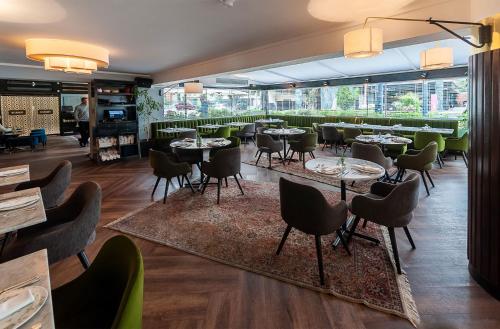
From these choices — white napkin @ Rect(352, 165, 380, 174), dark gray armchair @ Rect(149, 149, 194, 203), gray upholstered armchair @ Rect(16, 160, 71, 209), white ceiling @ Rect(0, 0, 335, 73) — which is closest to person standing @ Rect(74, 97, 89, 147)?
white ceiling @ Rect(0, 0, 335, 73)

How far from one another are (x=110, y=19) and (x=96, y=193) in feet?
7.26

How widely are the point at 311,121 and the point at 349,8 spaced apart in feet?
28.2

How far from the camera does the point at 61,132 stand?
14.5m

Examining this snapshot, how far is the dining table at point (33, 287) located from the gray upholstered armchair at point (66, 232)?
80 cm

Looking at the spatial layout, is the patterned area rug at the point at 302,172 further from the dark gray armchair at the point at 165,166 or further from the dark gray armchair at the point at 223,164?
the dark gray armchair at the point at 165,166

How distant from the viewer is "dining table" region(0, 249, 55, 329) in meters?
1.03

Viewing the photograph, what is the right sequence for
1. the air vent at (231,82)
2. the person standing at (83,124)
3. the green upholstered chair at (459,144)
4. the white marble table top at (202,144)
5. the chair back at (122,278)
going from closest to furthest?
1. the chair back at (122,278)
2. the white marble table top at (202,144)
3. the green upholstered chair at (459,144)
4. the person standing at (83,124)
5. the air vent at (231,82)

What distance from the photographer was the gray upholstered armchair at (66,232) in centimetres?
215

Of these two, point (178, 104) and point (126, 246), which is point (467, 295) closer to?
point (126, 246)

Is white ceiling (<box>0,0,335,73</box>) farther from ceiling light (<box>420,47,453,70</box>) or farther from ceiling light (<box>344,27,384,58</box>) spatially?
ceiling light (<box>420,47,453,70</box>)

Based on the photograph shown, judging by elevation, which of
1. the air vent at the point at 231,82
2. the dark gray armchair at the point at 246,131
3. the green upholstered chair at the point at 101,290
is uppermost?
the air vent at the point at 231,82

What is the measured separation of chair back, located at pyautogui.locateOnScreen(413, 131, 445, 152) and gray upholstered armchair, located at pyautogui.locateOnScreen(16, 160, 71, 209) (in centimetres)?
640

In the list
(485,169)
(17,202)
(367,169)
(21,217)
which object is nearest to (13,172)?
(17,202)

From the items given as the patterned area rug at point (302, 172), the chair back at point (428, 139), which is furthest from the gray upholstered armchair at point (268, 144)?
the chair back at point (428, 139)
